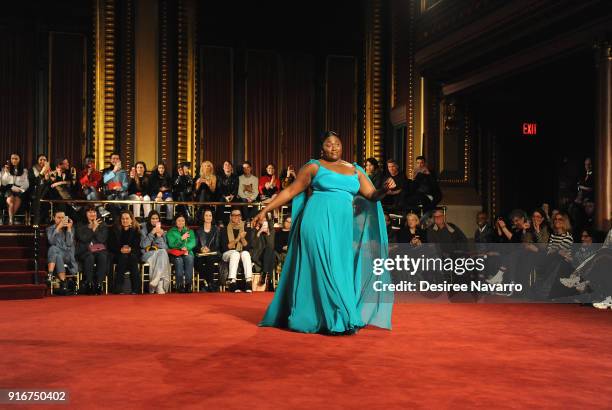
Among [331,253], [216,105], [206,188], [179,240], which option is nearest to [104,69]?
[216,105]

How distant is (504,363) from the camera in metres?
5.50

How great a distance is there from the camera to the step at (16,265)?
1114cm

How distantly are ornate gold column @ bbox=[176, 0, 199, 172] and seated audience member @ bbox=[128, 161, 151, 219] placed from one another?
245 centimetres

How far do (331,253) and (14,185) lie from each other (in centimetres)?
799

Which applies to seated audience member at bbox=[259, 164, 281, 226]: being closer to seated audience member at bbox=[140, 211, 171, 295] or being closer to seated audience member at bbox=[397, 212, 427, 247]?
seated audience member at bbox=[140, 211, 171, 295]

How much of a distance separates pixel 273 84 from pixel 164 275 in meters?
6.36

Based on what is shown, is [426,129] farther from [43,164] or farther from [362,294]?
[362,294]

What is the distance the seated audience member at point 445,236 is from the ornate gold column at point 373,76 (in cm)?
592

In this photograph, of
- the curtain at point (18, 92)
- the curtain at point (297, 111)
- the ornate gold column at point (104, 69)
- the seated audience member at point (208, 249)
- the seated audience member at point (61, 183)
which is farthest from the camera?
the curtain at point (297, 111)

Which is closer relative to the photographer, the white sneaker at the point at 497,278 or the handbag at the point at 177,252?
the white sneaker at the point at 497,278

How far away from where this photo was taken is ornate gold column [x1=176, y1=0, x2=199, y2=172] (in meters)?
15.6

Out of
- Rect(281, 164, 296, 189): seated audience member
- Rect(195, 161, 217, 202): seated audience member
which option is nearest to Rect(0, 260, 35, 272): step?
Rect(195, 161, 217, 202): seated audience member

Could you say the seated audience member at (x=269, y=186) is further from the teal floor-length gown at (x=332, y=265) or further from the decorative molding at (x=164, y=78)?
the teal floor-length gown at (x=332, y=265)

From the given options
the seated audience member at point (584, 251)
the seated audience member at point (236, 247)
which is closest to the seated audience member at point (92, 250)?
the seated audience member at point (236, 247)
